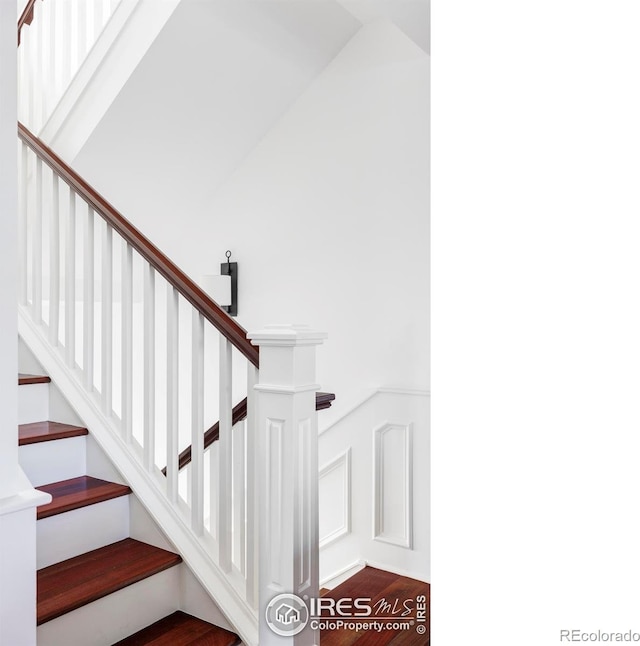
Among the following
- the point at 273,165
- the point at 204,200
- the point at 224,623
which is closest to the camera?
the point at 224,623

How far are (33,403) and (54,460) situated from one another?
29 cm

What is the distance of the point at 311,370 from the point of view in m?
1.64

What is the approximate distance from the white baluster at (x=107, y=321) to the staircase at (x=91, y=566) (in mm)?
154

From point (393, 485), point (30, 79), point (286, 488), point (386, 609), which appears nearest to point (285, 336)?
point (286, 488)

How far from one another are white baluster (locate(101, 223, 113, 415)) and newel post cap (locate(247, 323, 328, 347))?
69 centimetres

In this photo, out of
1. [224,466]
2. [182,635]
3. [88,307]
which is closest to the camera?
[182,635]

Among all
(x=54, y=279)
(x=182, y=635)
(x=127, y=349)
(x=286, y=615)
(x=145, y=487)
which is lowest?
(x=182, y=635)

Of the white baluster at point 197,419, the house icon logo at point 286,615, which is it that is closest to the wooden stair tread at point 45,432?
the white baluster at point 197,419

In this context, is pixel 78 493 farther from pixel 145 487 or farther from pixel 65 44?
pixel 65 44

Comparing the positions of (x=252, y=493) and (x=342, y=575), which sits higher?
(x=252, y=493)

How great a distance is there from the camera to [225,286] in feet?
10.9
